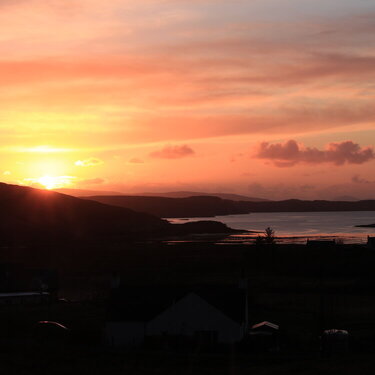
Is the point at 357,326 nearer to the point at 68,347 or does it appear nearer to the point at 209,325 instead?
the point at 209,325

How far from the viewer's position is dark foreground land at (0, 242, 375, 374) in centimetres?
2935

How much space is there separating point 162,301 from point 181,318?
68.3 inches

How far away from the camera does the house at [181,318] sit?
37.8 metres

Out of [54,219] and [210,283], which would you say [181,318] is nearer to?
[210,283]

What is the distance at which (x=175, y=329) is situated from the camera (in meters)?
38.3

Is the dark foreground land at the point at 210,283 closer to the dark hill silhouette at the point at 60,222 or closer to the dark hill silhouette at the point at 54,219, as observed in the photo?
the dark hill silhouette at the point at 60,222

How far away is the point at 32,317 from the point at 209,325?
17472 millimetres

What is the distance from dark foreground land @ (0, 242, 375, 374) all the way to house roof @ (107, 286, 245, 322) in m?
2.29

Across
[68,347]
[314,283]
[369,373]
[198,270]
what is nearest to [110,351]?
[68,347]

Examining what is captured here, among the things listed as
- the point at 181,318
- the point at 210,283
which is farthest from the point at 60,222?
the point at 181,318

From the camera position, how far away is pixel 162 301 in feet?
130

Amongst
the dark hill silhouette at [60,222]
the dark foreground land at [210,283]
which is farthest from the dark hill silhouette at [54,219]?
the dark foreground land at [210,283]

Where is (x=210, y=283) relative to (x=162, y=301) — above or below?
below

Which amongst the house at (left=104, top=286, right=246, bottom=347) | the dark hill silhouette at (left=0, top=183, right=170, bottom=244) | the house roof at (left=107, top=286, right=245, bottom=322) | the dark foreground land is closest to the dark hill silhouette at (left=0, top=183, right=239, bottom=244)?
the dark hill silhouette at (left=0, top=183, right=170, bottom=244)
